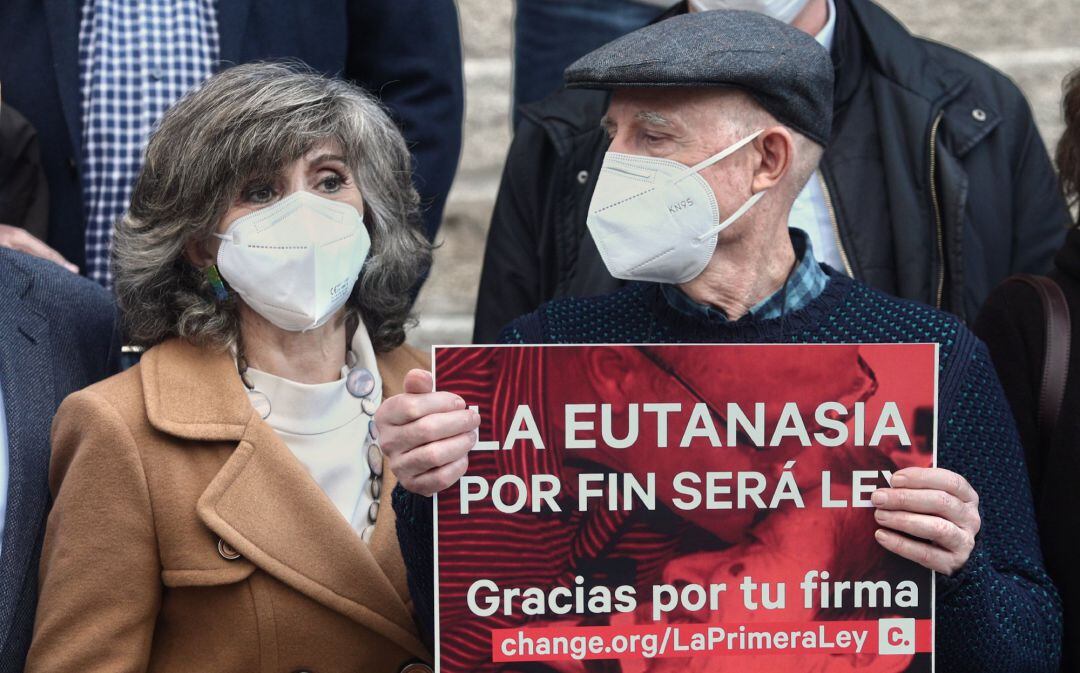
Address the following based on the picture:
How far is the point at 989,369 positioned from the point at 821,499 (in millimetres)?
490

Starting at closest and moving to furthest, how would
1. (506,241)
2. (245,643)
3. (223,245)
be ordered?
(245,643) → (223,245) → (506,241)

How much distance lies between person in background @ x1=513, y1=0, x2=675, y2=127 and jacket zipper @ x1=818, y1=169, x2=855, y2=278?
3.31 feet

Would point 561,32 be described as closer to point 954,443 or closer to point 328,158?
point 328,158

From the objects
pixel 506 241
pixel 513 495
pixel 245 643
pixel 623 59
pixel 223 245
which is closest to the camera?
pixel 513 495

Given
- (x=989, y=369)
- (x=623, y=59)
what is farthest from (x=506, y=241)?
(x=989, y=369)

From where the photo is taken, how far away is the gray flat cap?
258 centimetres

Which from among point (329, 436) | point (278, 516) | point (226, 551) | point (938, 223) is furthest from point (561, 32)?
point (226, 551)

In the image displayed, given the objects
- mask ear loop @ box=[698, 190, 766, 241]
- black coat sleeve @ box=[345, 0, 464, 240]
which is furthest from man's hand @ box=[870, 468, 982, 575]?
black coat sleeve @ box=[345, 0, 464, 240]

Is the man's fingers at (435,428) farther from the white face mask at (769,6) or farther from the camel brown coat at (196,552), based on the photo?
the white face mask at (769,6)

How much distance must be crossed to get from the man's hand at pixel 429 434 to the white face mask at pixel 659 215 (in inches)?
19.8

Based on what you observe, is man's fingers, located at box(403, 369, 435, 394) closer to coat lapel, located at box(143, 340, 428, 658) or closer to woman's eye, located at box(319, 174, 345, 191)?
coat lapel, located at box(143, 340, 428, 658)

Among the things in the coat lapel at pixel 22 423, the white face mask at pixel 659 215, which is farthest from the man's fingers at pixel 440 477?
the coat lapel at pixel 22 423

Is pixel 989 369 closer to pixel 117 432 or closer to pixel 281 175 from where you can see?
pixel 281 175

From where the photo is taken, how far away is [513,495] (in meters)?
2.40
